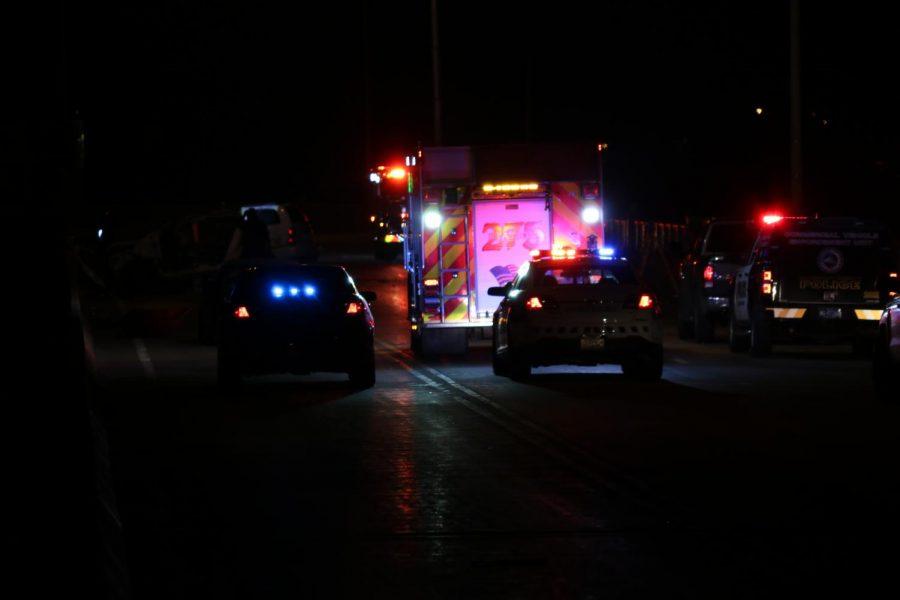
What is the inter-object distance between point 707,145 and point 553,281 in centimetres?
3155

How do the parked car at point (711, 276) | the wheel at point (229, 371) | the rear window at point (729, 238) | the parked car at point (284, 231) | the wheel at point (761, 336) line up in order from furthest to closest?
the parked car at point (284, 231)
the rear window at point (729, 238)
the parked car at point (711, 276)
the wheel at point (761, 336)
the wheel at point (229, 371)

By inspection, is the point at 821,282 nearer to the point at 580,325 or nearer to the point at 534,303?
the point at 580,325

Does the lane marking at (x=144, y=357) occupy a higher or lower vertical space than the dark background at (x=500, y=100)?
lower

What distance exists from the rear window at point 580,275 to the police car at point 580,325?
0.5 inches

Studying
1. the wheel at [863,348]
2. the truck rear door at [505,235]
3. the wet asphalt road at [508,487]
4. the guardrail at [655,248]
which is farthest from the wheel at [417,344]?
the guardrail at [655,248]

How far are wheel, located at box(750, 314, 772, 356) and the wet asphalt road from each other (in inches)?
123

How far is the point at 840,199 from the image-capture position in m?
38.5

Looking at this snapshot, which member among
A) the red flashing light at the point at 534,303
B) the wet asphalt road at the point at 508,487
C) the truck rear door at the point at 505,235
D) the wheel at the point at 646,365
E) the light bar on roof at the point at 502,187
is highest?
the light bar on roof at the point at 502,187

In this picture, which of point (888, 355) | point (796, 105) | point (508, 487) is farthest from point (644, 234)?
point (508, 487)

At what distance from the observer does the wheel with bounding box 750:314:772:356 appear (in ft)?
73.3

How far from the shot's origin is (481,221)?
77.9 ft

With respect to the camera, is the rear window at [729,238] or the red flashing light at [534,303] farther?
the rear window at [729,238]

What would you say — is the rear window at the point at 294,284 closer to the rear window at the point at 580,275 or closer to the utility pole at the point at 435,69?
the rear window at the point at 580,275

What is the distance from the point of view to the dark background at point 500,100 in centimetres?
3847
